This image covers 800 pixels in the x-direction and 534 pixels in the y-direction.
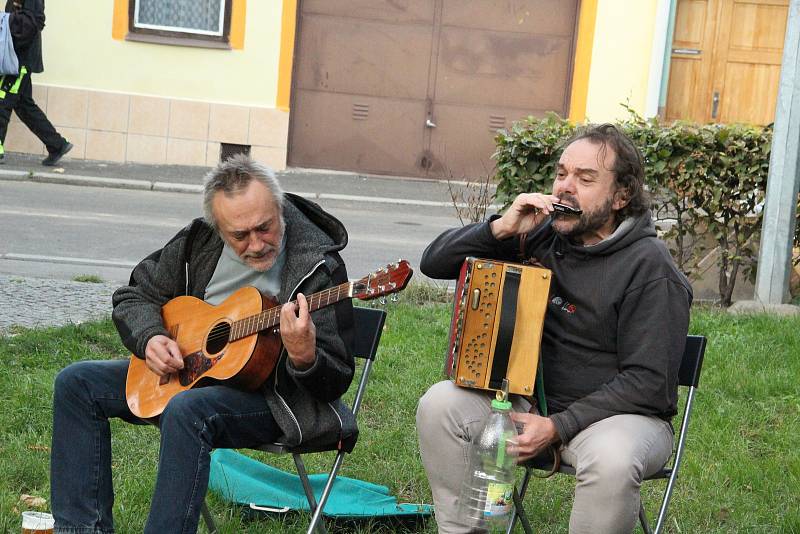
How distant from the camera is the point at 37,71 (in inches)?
536

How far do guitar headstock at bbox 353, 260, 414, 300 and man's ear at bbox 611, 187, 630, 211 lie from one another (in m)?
0.79

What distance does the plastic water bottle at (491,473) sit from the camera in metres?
3.51

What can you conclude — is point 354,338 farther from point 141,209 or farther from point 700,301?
point 141,209

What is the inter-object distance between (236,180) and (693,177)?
175 inches

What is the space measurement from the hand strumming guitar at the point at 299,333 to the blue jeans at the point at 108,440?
28cm

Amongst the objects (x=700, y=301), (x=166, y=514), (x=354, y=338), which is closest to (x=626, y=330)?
(x=354, y=338)

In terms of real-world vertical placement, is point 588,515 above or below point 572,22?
below

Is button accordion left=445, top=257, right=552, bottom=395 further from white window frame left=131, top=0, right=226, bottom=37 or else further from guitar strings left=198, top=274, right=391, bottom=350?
white window frame left=131, top=0, right=226, bottom=37

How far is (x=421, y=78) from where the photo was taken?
52.0ft

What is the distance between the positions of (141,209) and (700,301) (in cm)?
620

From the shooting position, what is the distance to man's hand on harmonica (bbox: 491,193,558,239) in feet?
12.3

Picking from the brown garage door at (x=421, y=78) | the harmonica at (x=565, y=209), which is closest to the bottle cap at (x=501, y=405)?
the harmonica at (x=565, y=209)

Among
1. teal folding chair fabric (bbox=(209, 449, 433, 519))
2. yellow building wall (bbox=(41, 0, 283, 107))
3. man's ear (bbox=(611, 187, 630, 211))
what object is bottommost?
teal folding chair fabric (bbox=(209, 449, 433, 519))

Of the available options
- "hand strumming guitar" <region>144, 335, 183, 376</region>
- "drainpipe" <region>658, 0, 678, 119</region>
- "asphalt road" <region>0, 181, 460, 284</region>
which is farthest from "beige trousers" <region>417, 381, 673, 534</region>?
"drainpipe" <region>658, 0, 678, 119</region>
